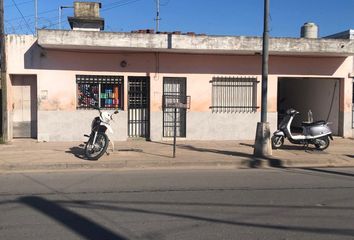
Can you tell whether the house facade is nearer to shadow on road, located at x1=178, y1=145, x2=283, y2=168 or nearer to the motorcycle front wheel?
shadow on road, located at x1=178, y1=145, x2=283, y2=168

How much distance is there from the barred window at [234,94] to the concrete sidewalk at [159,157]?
6.65 ft

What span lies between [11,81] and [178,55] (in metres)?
5.83

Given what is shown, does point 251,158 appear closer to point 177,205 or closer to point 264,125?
point 264,125

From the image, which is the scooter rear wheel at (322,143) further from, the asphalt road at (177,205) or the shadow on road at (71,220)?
the shadow on road at (71,220)

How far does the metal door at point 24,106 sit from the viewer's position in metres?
16.2

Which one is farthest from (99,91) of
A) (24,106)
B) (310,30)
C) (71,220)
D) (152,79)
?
(71,220)

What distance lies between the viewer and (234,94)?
56.2ft

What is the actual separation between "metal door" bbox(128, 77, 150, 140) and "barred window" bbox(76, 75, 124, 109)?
0.40 meters

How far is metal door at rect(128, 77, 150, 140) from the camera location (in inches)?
652

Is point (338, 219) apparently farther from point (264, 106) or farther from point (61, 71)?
point (61, 71)

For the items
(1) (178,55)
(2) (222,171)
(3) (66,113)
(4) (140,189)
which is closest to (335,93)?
(1) (178,55)

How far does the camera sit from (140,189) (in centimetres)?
876

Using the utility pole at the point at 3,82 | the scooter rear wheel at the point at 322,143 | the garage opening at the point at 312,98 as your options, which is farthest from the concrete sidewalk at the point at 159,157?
the garage opening at the point at 312,98

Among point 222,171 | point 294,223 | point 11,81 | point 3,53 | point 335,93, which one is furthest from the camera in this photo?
point 335,93
